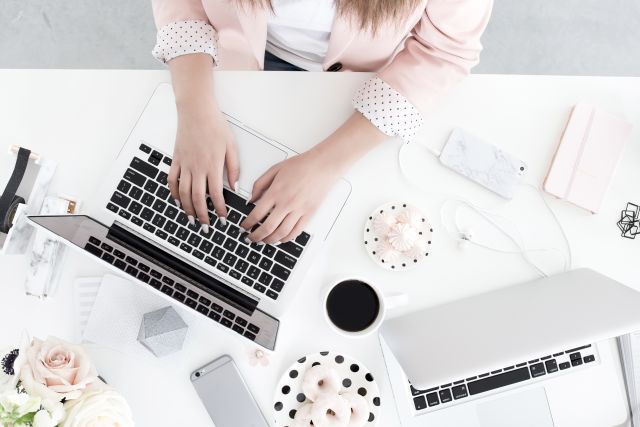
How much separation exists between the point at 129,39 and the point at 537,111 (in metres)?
1.14

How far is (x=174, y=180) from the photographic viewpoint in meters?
0.77

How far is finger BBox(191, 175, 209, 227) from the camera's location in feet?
2.47

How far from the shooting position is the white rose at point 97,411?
61cm

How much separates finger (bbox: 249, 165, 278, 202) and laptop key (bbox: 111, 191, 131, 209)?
186 millimetres

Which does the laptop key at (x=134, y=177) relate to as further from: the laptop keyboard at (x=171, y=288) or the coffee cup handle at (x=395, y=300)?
the coffee cup handle at (x=395, y=300)

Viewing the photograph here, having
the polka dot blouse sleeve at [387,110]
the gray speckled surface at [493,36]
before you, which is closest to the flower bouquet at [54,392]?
the polka dot blouse sleeve at [387,110]

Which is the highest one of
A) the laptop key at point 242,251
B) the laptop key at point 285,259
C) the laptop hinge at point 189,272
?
the laptop key at point 285,259

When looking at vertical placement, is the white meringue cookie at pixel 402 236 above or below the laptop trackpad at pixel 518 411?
above

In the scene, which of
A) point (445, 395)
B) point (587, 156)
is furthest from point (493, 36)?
point (445, 395)

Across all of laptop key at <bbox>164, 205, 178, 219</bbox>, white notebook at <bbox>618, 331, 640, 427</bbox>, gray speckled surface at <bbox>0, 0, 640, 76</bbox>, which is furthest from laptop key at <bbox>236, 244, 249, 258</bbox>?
gray speckled surface at <bbox>0, 0, 640, 76</bbox>

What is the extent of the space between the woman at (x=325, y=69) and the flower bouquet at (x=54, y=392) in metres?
0.25

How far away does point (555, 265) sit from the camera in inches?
32.4

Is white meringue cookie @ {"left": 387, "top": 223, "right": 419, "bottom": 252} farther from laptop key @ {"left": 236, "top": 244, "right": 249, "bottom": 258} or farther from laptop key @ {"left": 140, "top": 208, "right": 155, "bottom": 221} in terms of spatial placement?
laptop key @ {"left": 140, "top": 208, "right": 155, "bottom": 221}

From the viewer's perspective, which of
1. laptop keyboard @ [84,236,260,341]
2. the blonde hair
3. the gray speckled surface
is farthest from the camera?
the gray speckled surface
